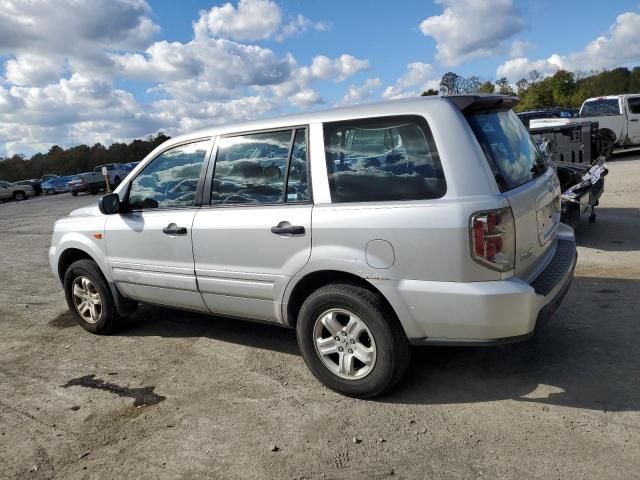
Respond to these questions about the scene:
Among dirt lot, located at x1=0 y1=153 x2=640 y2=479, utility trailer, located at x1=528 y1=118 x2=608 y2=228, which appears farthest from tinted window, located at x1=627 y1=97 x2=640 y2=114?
dirt lot, located at x1=0 y1=153 x2=640 y2=479

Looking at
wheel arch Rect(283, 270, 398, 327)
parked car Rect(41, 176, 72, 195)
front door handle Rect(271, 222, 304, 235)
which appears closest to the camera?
wheel arch Rect(283, 270, 398, 327)

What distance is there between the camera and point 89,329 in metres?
5.12

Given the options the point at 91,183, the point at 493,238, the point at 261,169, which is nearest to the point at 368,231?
the point at 493,238

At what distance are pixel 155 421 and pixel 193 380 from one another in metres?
0.57

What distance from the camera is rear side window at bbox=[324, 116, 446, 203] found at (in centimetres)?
305

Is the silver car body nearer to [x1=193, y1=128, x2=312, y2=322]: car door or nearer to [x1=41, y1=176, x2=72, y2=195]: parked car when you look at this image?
[x1=193, y1=128, x2=312, y2=322]: car door

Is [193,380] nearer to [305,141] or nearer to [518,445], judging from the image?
[305,141]

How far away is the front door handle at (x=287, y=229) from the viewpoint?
340cm

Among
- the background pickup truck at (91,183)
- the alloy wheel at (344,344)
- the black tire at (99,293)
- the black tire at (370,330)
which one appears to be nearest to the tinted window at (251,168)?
the black tire at (370,330)

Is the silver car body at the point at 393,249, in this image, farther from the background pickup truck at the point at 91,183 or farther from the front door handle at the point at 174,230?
the background pickup truck at the point at 91,183

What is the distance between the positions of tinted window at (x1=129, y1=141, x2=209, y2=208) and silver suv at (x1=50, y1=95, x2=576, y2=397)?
0.02 m

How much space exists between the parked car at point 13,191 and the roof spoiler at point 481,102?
4377cm

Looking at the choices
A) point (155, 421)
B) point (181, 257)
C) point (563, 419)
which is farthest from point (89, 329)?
point (563, 419)

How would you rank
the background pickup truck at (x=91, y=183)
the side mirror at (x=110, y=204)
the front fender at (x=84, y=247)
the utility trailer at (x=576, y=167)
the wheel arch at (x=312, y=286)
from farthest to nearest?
1. the background pickup truck at (x=91, y=183)
2. the utility trailer at (x=576, y=167)
3. the front fender at (x=84, y=247)
4. the side mirror at (x=110, y=204)
5. the wheel arch at (x=312, y=286)
